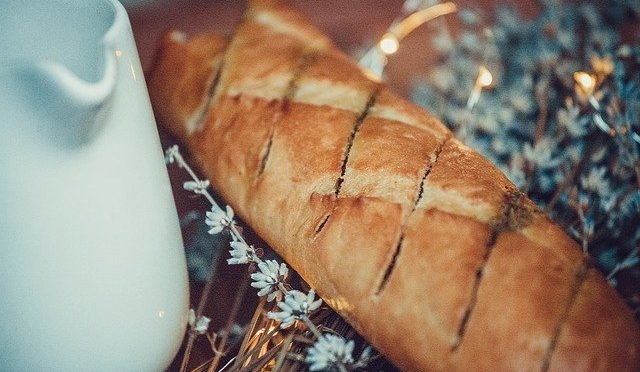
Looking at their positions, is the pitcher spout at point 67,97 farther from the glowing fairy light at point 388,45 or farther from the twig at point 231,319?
the glowing fairy light at point 388,45

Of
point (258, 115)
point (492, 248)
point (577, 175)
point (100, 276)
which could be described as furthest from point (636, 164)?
point (100, 276)

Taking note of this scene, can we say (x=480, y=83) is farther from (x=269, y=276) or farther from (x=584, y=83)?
(x=269, y=276)

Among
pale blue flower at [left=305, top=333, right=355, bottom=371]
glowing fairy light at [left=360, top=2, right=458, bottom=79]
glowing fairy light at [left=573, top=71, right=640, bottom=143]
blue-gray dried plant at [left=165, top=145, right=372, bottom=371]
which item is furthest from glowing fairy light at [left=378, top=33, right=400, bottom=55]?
pale blue flower at [left=305, top=333, right=355, bottom=371]

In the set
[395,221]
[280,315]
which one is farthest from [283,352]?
[395,221]

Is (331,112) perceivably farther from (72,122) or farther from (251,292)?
(72,122)

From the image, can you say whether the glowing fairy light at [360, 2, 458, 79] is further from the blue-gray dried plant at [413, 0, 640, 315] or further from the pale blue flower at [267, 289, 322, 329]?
the pale blue flower at [267, 289, 322, 329]

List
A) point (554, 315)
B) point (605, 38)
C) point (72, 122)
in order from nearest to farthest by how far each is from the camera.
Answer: point (72, 122), point (554, 315), point (605, 38)
